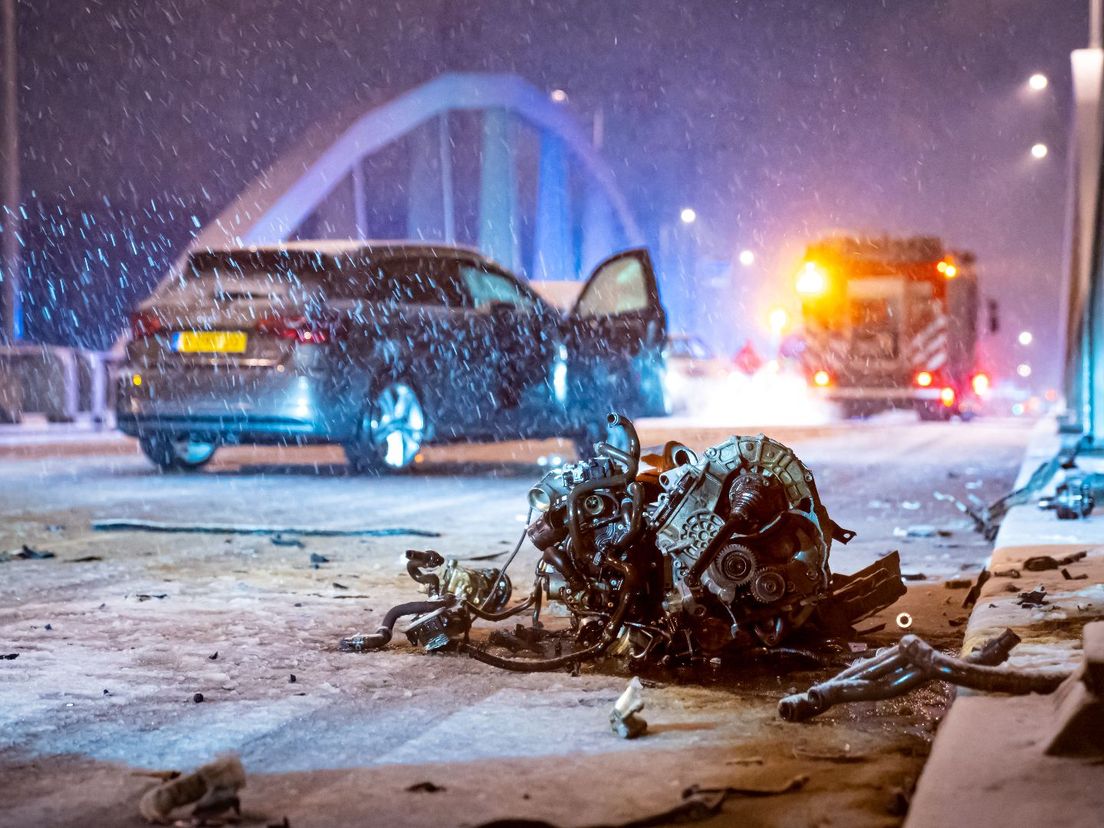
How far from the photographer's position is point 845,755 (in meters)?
3.43

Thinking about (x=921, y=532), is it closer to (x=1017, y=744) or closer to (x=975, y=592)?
(x=975, y=592)

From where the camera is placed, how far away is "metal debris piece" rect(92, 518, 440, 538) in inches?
314

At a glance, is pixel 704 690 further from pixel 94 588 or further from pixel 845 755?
pixel 94 588

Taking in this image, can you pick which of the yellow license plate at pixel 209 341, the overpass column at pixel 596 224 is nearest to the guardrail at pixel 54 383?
the yellow license plate at pixel 209 341

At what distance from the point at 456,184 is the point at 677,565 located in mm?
38040

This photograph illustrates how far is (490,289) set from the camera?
40.8 ft

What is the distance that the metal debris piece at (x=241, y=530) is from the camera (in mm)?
7984

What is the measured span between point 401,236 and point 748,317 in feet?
81.4

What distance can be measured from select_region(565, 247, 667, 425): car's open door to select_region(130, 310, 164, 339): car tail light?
348cm

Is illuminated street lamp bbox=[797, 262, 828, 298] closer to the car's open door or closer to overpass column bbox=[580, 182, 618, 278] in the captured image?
the car's open door

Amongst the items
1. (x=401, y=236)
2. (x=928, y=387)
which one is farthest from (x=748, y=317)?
(x=928, y=387)

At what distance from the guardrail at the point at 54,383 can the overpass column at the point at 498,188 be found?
21683mm

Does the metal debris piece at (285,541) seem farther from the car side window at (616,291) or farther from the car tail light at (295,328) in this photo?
the car side window at (616,291)

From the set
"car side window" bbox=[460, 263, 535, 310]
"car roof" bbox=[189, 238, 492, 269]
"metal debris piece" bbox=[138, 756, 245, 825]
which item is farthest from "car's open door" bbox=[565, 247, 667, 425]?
"metal debris piece" bbox=[138, 756, 245, 825]
